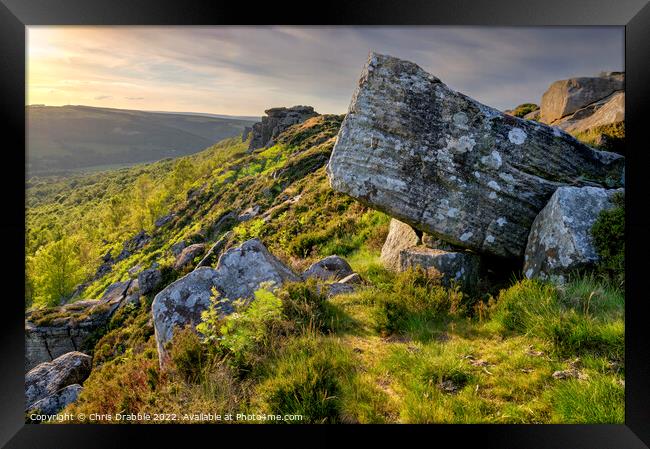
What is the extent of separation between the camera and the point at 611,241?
5680 millimetres

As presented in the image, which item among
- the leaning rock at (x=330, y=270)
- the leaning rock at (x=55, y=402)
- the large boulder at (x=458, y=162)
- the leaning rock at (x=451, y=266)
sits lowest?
the leaning rock at (x=55, y=402)

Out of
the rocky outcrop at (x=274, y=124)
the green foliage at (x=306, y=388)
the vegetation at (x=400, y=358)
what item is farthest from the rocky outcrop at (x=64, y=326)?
the rocky outcrop at (x=274, y=124)

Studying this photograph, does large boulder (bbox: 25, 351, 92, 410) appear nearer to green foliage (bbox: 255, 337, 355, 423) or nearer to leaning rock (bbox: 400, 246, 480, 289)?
green foliage (bbox: 255, 337, 355, 423)

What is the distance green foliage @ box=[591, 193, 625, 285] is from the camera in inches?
217

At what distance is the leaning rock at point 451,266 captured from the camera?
6.64 m

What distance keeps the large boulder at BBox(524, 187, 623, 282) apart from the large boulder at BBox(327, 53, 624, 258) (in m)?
0.63

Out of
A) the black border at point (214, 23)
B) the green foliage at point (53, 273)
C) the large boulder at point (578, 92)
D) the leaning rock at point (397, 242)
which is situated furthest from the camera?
the green foliage at point (53, 273)

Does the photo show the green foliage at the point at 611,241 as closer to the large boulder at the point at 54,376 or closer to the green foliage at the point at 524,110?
the large boulder at the point at 54,376

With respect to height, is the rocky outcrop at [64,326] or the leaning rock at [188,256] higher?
the leaning rock at [188,256]

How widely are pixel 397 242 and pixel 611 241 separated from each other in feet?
12.5

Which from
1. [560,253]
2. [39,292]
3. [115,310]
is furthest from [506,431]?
[39,292]

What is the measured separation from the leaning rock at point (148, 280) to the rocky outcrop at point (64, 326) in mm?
1356

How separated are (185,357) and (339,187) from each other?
4.12m
